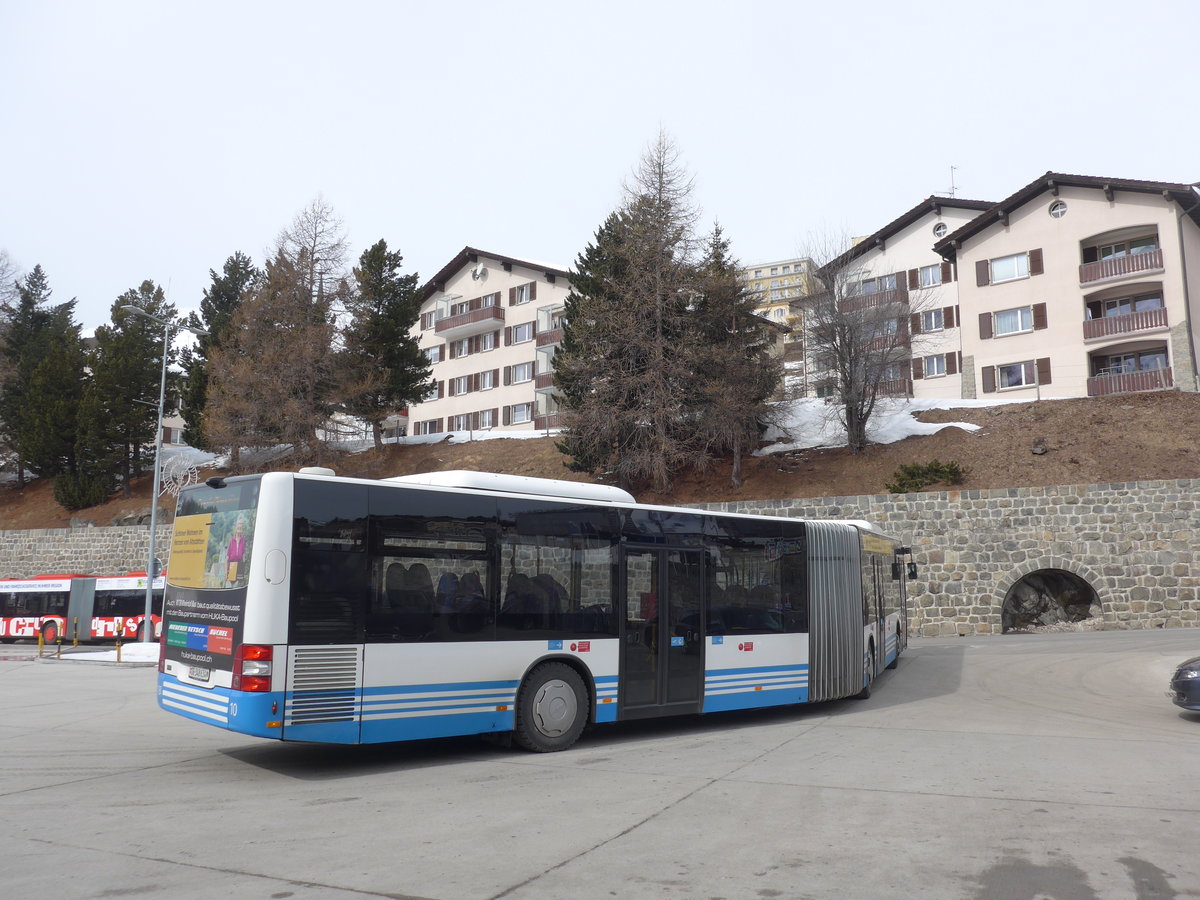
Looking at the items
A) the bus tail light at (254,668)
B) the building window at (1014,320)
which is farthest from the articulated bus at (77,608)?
the building window at (1014,320)

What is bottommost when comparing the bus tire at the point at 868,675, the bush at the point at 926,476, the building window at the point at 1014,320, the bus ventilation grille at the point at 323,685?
the bus tire at the point at 868,675

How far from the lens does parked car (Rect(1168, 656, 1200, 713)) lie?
11141 millimetres

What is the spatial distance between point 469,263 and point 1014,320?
3474 centimetres

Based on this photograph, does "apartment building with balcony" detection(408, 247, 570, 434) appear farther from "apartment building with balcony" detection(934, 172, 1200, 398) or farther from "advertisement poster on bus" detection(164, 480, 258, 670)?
"advertisement poster on bus" detection(164, 480, 258, 670)

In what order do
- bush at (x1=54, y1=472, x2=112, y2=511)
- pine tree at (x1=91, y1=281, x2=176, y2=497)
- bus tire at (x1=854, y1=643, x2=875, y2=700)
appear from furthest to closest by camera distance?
pine tree at (x1=91, y1=281, x2=176, y2=497)
bush at (x1=54, y1=472, x2=112, y2=511)
bus tire at (x1=854, y1=643, x2=875, y2=700)

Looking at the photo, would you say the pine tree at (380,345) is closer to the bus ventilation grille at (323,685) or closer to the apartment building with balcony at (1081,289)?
the apartment building with balcony at (1081,289)

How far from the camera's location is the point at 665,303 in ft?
108

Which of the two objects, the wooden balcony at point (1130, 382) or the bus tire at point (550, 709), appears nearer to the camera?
the bus tire at point (550, 709)

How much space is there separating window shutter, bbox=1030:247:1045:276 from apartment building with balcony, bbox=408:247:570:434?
2503 centimetres

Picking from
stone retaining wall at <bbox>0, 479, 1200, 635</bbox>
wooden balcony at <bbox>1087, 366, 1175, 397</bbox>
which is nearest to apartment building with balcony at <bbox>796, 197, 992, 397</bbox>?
wooden balcony at <bbox>1087, 366, 1175, 397</bbox>

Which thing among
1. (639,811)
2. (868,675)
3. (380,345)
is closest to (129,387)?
(380,345)

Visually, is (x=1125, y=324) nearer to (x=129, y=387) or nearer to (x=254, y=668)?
(x=254, y=668)

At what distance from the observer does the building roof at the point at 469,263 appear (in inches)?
2184

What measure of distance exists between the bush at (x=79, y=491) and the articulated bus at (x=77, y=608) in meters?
17.7
